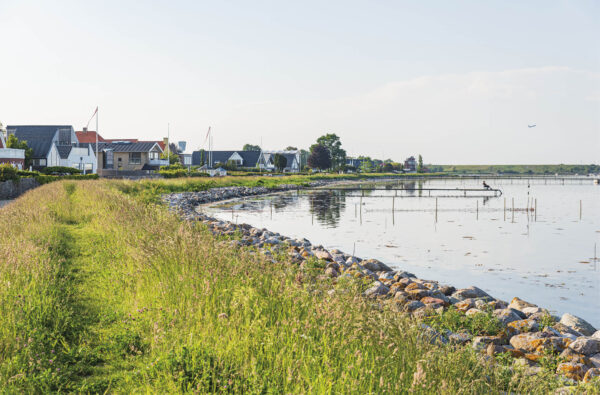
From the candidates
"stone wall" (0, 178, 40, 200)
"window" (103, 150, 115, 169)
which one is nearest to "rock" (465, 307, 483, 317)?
"stone wall" (0, 178, 40, 200)

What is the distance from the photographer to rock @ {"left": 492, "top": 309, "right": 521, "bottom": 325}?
9.05 metres

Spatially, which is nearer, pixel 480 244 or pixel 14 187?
pixel 480 244

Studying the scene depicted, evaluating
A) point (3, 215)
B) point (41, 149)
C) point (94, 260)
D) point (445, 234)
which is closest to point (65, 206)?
point (3, 215)

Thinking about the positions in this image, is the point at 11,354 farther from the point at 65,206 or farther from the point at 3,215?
the point at 65,206

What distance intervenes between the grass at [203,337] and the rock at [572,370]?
1.30 metres

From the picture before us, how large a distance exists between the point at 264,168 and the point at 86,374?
114 m

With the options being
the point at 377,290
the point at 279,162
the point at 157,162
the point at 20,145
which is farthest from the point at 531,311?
the point at 279,162

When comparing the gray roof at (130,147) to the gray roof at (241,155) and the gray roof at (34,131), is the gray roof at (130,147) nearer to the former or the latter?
the gray roof at (34,131)

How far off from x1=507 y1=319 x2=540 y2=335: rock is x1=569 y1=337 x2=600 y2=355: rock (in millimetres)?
952

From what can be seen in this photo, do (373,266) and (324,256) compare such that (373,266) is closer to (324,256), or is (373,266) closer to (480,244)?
(324,256)

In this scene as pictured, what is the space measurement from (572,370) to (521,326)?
1952 millimetres

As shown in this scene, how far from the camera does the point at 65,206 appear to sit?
62.6 ft

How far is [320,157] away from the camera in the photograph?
12438 cm

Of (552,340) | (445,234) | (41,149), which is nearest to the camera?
(552,340)
